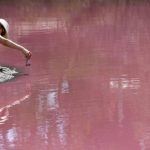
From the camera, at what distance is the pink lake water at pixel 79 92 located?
14.8 feet

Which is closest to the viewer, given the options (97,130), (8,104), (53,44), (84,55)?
(97,130)

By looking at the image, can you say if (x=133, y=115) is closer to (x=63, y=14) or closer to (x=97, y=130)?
(x=97, y=130)

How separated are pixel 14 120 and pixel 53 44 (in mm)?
4090

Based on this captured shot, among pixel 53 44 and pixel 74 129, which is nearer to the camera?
pixel 74 129

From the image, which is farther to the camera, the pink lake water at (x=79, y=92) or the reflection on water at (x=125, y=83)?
the reflection on water at (x=125, y=83)

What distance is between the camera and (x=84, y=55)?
7895 mm

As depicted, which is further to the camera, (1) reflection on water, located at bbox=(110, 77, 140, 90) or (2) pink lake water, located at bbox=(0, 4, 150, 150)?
(1) reflection on water, located at bbox=(110, 77, 140, 90)

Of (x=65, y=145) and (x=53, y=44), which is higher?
(x=53, y=44)

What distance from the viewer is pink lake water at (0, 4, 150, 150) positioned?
14.8 ft

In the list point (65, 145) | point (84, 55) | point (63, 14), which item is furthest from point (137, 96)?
point (63, 14)

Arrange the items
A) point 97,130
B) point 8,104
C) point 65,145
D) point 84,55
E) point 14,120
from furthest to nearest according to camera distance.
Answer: point 84,55
point 8,104
point 14,120
point 97,130
point 65,145

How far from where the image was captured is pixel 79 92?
19.2 feet

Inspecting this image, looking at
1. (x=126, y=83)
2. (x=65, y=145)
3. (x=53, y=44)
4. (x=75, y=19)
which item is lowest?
(x=65, y=145)

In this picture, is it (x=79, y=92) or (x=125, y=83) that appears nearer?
(x=79, y=92)
